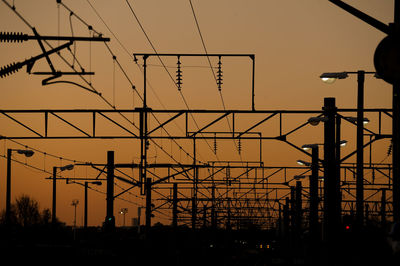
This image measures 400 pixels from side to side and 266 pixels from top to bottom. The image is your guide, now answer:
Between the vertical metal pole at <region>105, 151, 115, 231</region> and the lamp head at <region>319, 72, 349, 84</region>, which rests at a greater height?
the lamp head at <region>319, 72, 349, 84</region>

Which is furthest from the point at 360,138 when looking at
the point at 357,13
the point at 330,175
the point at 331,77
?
the point at 357,13

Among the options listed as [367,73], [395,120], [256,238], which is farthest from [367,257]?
→ [256,238]

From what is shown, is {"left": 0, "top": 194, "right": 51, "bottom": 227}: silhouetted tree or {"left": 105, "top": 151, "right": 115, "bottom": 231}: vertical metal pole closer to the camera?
{"left": 105, "top": 151, "right": 115, "bottom": 231}: vertical metal pole

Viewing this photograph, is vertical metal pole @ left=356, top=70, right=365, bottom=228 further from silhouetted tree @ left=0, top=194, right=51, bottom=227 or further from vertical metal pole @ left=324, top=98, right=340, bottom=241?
silhouetted tree @ left=0, top=194, right=51, bottom=227

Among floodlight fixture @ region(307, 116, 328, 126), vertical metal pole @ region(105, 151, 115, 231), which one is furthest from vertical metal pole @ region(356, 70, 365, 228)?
vertical metal pole @ region(105, 151, 115, 231)

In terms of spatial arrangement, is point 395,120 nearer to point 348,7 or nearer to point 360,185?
point 348,7

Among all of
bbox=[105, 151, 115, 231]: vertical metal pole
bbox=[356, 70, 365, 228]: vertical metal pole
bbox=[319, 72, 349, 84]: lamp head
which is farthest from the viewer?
bbox=[105, 151, 115, 231]: vertical metal pole

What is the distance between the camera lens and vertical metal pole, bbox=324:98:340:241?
23.0 metres

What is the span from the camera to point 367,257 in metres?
25.2

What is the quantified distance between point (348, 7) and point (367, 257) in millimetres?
15747

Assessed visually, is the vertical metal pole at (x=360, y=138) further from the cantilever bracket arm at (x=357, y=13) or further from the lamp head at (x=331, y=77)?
the cantilever bracket arm at (x=357, y=13)

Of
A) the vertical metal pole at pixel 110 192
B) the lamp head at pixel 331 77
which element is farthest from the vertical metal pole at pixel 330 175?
the vertical metal pole at pixel 110 192

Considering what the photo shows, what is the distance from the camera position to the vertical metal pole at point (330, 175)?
2303cm

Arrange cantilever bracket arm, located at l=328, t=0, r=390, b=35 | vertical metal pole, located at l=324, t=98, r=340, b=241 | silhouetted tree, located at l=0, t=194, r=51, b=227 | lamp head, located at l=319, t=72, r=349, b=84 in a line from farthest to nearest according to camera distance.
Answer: silhouetted tree, located at l=0, t=194, r=51, b=227, vertical metal pole, located at l=324, t=98, r=340, b=241, lamp head, located at l=319, t=72, r=349, b=84, cantilever bracket arm, located at l=328, t=0, r=390, b=35
